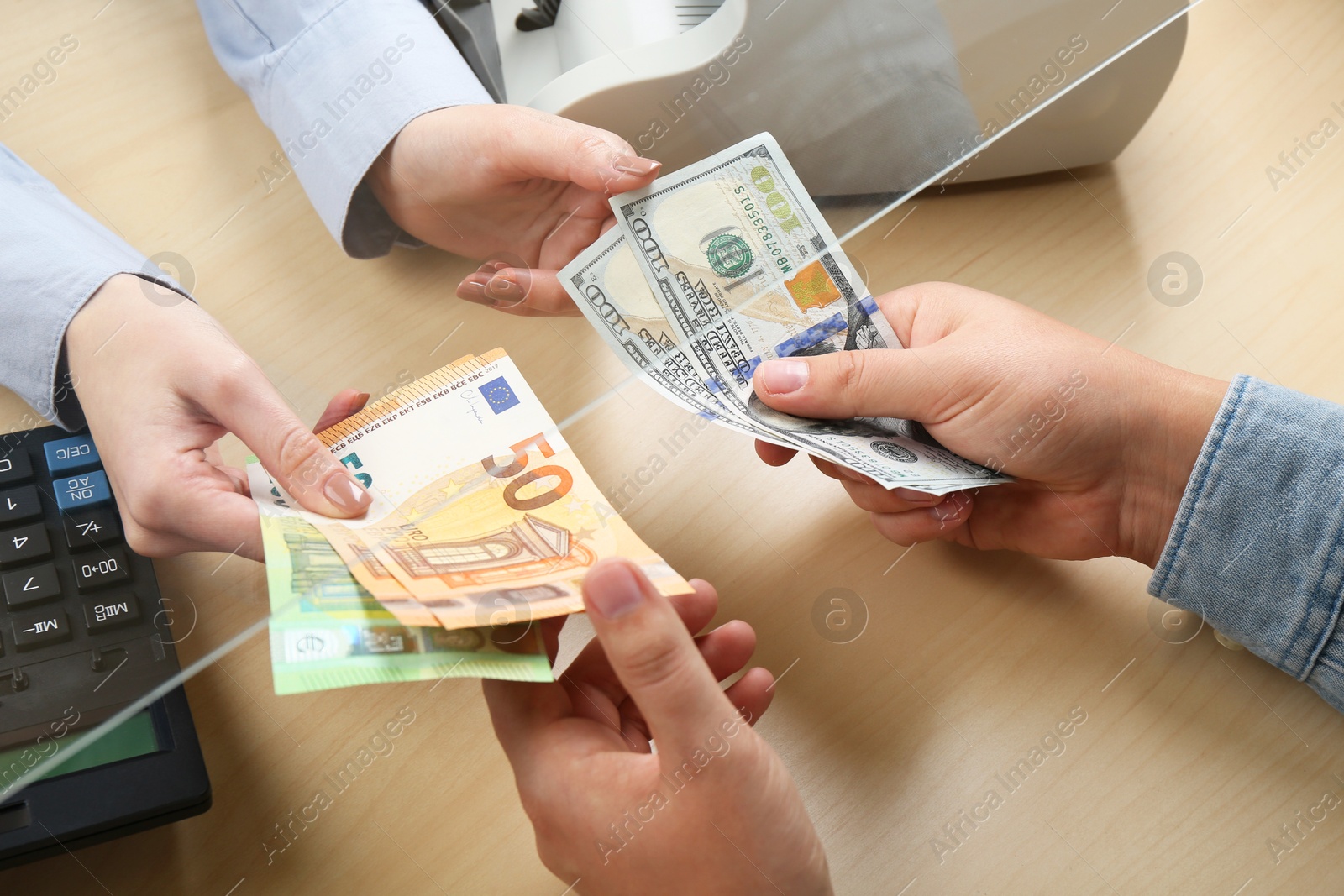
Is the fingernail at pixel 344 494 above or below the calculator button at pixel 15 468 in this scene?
below

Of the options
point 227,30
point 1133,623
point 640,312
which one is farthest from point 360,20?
point 1133,623

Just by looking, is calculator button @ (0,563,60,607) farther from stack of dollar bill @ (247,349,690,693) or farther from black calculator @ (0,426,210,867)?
stack of dollar bill @ (247,349,690,693)

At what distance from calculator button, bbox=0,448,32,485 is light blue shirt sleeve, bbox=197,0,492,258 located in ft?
0.89

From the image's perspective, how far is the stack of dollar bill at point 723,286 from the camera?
1.97ft


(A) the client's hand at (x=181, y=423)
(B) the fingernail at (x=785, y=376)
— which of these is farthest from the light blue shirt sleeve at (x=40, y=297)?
(B) the fingernail at (x=785, y=376)

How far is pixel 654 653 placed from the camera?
1.25 feet

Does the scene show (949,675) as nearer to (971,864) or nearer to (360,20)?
(971,864)

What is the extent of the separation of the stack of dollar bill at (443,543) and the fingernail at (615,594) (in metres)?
0.04

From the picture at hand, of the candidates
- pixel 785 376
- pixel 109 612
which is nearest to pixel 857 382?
pixel 785 376

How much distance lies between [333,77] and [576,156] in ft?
0.78

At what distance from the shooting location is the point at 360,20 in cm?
70

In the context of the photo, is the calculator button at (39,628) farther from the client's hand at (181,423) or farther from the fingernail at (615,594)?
the fingernail at (615,594)

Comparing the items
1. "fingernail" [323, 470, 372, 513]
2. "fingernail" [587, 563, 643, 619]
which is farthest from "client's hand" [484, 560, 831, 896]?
"fingernail" [323, 470, 372, 513]

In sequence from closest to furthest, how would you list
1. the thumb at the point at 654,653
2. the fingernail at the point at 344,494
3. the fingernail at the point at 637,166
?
the thumb at the point at 654,653 → the fingernail at the point at 344,494 → the fingernail at the point at 637,166
